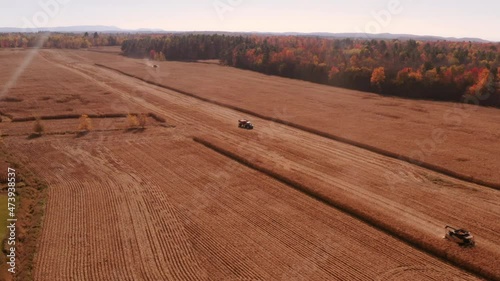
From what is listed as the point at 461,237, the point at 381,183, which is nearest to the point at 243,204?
the point at 381,183

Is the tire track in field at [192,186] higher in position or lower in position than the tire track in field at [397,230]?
lower

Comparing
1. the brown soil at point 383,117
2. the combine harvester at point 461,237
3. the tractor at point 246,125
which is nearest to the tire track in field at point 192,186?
the combine harvester at point 461,237

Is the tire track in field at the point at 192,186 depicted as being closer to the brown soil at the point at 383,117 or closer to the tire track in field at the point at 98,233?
the tire track in field at the point at 98,233

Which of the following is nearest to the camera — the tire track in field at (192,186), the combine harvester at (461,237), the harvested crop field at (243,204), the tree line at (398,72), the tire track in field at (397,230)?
the harvested crop field at (243,204)

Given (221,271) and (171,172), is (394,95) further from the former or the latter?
(221,271)

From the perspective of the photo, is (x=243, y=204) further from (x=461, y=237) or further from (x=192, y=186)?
(x=461, y=237)

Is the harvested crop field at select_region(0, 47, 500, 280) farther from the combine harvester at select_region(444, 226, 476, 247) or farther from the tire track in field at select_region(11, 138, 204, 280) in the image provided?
the combine harvester at select_region(444, 226, 476, 247)
